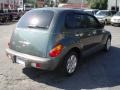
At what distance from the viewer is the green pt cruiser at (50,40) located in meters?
5.65

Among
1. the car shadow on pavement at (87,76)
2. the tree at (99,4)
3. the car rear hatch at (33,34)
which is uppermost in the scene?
the tree at (99,4)

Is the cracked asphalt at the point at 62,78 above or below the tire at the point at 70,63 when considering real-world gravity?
below

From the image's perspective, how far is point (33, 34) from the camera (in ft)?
19.4

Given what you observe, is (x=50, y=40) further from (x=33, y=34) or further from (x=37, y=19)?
(x=37, y=19)

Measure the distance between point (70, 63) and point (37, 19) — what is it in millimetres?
1458

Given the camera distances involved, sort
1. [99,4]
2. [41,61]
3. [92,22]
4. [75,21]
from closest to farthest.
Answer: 1. [41,61]
2. [75,21]
3. [92,22]
4. [99,4]

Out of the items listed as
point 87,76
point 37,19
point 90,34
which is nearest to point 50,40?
point 37,19

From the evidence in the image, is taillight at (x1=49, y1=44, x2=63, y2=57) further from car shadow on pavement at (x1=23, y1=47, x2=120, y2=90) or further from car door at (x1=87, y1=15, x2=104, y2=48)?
car door at (x1=87, y1=15, x2=104, y2=48)

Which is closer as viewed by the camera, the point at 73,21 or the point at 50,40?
the point at 50,40

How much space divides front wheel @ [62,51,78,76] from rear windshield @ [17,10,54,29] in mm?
981

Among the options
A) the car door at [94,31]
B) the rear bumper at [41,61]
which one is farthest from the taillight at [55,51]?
the car door at [94,31]

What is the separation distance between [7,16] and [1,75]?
21.3 m

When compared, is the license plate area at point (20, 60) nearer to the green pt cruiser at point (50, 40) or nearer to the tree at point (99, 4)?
the green pt cruiser at point (50, 40)

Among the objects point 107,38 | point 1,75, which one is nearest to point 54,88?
point 1,75
